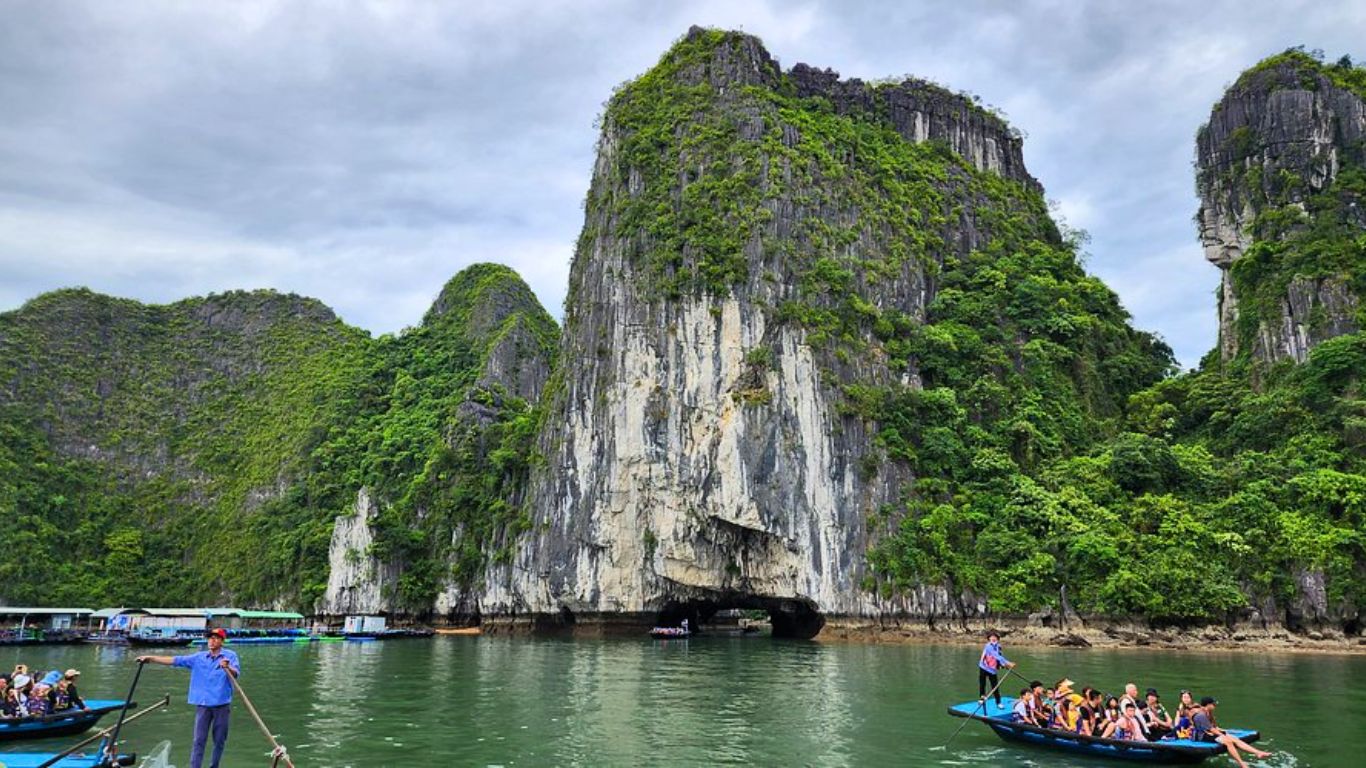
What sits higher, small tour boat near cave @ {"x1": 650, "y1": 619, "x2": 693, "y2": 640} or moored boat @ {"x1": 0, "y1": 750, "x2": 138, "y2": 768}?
moored boat @ {"x1": 0, "y1": 750, "x2": 138, "y2": 768}

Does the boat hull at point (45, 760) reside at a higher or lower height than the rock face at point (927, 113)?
lower

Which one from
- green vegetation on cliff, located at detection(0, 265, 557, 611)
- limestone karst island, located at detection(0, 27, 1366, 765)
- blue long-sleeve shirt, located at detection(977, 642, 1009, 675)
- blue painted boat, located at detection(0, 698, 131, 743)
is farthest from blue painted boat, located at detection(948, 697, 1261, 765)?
green vegetation on cliff, located at detection(0, 265, 557, 611)

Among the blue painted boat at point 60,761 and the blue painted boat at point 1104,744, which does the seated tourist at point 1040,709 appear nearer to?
the blue painted boat at point 1104,744

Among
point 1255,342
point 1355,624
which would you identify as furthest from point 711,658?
point 1255,342

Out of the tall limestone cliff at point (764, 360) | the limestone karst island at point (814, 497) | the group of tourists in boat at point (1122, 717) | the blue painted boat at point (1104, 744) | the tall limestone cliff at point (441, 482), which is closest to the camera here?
the blue painted boat at point (1104, 744)

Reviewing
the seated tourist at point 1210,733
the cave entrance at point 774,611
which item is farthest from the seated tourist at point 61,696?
the cave entrance at point 774,611

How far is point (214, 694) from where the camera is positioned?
33.6 ft

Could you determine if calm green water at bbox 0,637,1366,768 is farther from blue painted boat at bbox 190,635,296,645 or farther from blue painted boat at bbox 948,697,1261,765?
blue painted boat at bbox 190,635,296,645

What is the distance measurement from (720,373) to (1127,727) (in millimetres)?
30150

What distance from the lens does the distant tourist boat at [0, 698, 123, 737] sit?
576 inches

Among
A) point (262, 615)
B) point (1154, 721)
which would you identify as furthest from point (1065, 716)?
point (262, 615)

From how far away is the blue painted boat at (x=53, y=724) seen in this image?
576 inches

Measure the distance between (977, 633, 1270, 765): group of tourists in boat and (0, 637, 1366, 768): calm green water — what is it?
559 millimetres

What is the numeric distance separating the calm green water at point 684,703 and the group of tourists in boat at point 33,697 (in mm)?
667
